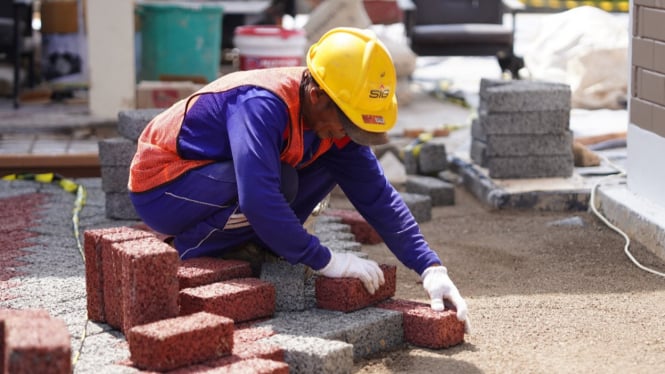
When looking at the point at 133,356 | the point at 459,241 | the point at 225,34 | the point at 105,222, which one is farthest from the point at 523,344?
the point at 225,34

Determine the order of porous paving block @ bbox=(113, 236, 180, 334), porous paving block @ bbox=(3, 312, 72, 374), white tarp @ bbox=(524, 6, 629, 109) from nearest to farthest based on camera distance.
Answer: porous paving block @ bbox=(3, 312, 72, 374) < porous paving block @ bbox=(113, 236, 180, 334) < white tarp @ bbox=(524, 6, 629, 109)

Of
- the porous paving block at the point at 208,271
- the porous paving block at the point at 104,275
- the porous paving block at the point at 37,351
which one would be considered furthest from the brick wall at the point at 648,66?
the porous paving block at the point at 37,351

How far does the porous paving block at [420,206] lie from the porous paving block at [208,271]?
7.53ft

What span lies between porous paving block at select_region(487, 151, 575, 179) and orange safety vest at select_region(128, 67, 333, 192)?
9.32 feet

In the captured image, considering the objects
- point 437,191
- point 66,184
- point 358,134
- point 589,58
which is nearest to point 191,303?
point 358,134

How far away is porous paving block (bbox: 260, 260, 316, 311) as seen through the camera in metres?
4.20

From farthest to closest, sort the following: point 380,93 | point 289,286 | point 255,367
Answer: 1. point 289,286
2. point 380,93
3. point 255,367

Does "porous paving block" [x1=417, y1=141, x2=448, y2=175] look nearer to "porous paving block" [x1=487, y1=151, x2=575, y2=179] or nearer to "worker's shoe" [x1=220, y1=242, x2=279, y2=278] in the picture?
"porous paving block" [x1=487, y1=151, x2=575, y2=179]

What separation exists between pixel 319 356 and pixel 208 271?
764 millimetres

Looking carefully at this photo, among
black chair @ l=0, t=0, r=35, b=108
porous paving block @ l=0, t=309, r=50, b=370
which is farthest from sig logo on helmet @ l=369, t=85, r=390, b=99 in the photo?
black chair @ l=0, t=0, r=35, b=108

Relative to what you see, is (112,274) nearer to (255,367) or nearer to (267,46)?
(255,367)

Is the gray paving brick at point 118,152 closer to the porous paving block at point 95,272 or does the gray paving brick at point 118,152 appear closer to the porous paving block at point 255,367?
the porous paving block at point 95,272

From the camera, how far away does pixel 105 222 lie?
6109 mm

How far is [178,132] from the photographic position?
4375 millimetres
